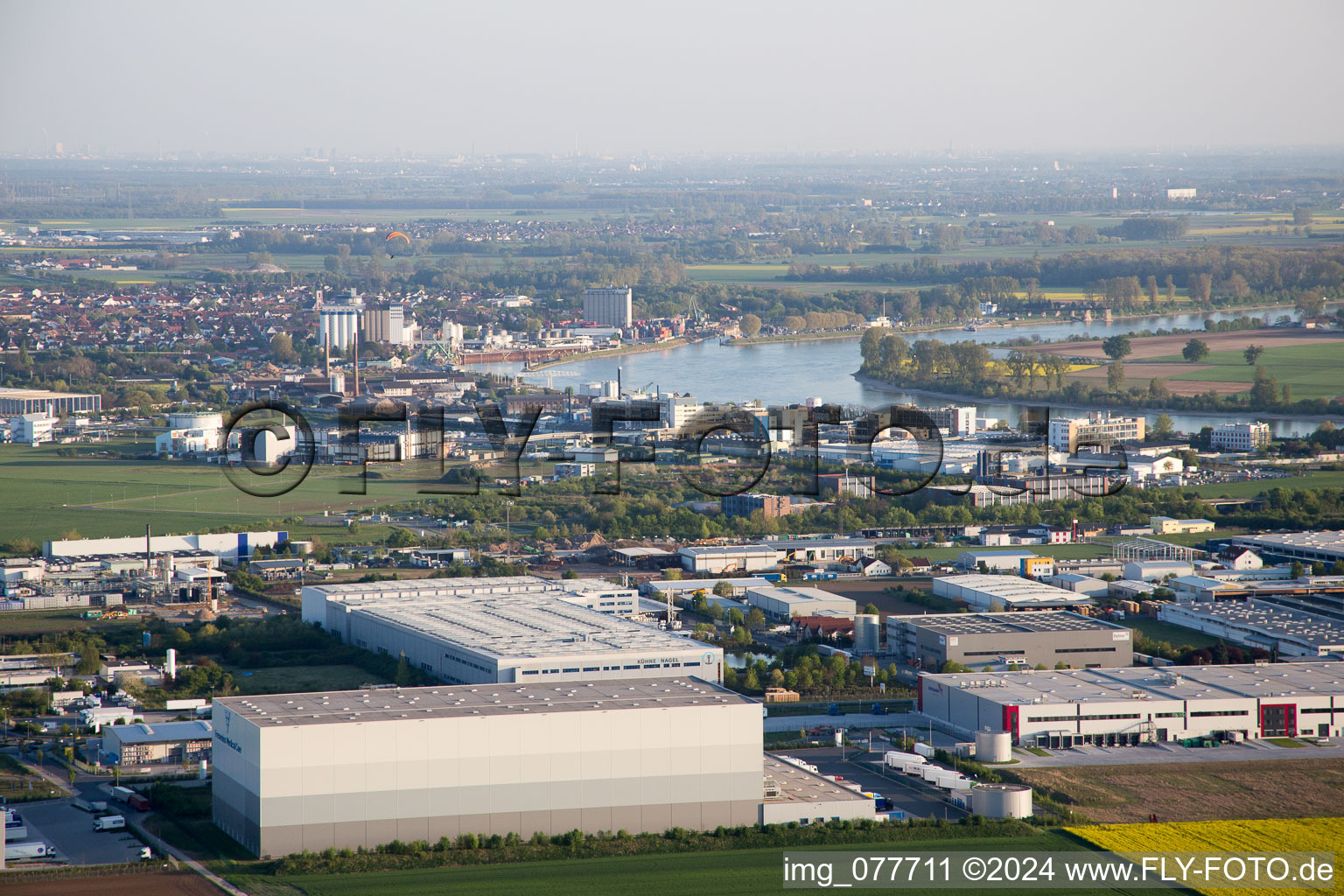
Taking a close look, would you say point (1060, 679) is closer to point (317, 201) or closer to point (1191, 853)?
point (1191, 853)

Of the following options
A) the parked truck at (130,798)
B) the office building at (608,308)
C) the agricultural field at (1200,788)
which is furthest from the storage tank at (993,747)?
the office building at (608,308)

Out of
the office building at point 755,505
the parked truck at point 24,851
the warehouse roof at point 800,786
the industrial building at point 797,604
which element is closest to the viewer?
the parked truck at point 24,851

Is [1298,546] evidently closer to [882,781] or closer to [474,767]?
[882,781]

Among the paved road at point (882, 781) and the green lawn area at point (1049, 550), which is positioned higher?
the green lawn area at point (1049, 550)

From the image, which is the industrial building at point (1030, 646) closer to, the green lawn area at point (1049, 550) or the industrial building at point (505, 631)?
the industrial building at point (505, 631)

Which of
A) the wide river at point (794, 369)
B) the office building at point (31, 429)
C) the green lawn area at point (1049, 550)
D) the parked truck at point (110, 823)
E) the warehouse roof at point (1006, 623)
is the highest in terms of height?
the wide river at point (794, 369)

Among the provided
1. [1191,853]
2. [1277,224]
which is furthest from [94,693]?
[1277,224]

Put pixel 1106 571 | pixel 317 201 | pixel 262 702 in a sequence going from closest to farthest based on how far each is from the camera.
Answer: pixel 262 702
pixel 1106 571
pixel 317 201

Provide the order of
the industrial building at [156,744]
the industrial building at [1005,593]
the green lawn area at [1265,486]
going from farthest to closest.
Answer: the green lawn area at [1265,486] → the industrial building at [1005,593] → the industrial building at [156,744]

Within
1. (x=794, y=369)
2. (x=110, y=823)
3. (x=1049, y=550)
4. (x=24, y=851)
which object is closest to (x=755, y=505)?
(x=1049, y=550)
